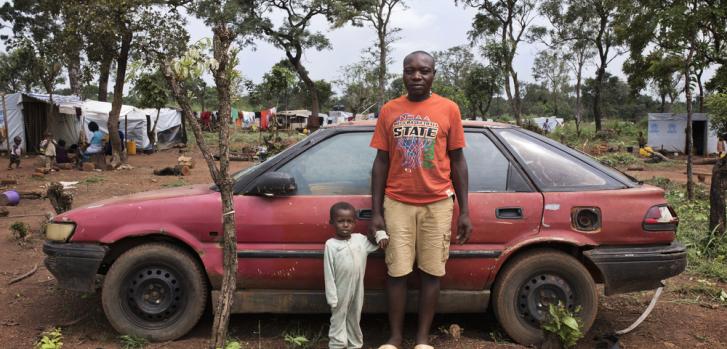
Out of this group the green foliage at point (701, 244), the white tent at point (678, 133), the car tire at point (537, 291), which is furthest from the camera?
the white tent at point (678, 133)

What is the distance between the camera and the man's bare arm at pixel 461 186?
3.34 meters

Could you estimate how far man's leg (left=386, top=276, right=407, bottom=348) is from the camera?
3.37 m

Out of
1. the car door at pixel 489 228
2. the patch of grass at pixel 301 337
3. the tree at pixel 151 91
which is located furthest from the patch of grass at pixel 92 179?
the car door at pixel 489 228

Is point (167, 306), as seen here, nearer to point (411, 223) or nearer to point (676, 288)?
point (411, 223)

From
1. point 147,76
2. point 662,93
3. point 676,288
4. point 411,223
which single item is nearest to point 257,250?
point 411,223

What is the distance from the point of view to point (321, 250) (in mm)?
3545

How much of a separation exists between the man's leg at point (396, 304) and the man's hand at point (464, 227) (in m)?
0.43

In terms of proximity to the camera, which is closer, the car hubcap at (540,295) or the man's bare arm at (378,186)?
the man's bare arm at (378,186)

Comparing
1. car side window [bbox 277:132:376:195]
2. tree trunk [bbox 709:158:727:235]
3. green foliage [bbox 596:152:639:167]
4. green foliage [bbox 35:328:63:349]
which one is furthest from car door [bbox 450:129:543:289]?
green foliage [bbox 596:152:639:167]

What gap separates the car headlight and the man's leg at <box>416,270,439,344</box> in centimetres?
232

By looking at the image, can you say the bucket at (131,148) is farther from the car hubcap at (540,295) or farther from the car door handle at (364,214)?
the car hubcap at (540,295)

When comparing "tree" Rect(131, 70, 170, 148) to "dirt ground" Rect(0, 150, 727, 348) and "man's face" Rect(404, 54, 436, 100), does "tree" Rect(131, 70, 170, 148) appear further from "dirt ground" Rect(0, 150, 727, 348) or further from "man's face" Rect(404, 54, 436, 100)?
"man's face" Rect(404, 54, 436, 100)

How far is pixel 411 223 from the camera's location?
331 cm

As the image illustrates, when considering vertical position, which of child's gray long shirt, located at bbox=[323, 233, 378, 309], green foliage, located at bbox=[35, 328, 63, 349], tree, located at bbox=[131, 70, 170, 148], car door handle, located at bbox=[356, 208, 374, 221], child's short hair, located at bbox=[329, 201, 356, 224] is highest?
tree, located at bbox=[131, 70, 170, 148]
